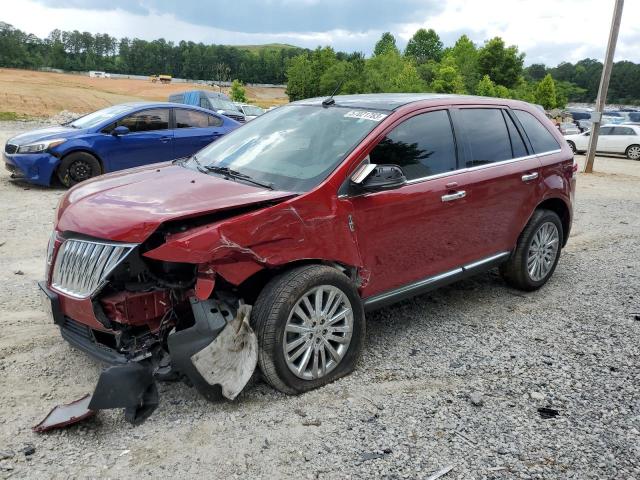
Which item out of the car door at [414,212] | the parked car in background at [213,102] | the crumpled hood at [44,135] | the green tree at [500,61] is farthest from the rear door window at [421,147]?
the green tree at [500,61]

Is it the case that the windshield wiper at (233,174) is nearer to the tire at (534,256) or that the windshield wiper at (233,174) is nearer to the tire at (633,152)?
the tire at (534,256)

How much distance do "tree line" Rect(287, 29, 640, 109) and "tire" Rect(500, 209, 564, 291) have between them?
32201 millimetres

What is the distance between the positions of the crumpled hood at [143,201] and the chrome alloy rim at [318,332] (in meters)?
0.67

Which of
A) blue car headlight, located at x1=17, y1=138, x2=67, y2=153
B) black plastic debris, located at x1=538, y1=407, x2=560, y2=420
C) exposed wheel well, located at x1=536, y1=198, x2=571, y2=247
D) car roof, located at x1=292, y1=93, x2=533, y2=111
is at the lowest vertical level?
black plastic debris, located at x1=538, y1=407, x2=560, y2=420

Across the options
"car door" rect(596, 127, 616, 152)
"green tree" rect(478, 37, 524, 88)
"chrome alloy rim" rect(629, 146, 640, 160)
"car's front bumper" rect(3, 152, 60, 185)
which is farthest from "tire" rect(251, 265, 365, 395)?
"green tree" rect(478, 37, 524, 88)

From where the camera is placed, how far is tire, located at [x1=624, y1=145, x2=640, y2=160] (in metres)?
23.4

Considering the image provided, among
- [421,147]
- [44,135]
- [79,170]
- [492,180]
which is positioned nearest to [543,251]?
[492,180]

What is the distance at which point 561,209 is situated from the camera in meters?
5.69

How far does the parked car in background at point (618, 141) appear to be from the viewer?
23500 mm

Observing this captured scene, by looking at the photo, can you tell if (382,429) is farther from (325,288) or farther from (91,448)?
(91,448)

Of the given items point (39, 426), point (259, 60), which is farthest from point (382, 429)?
point (259, 60)

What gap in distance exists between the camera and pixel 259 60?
141375 millimetres

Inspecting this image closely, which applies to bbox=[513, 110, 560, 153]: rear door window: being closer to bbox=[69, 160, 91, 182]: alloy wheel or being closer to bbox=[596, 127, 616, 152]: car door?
bbox=[69, 160, 91, 182]: alloy wheel

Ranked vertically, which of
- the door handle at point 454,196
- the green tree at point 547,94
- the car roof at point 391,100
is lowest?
the door handle at point 454,196
